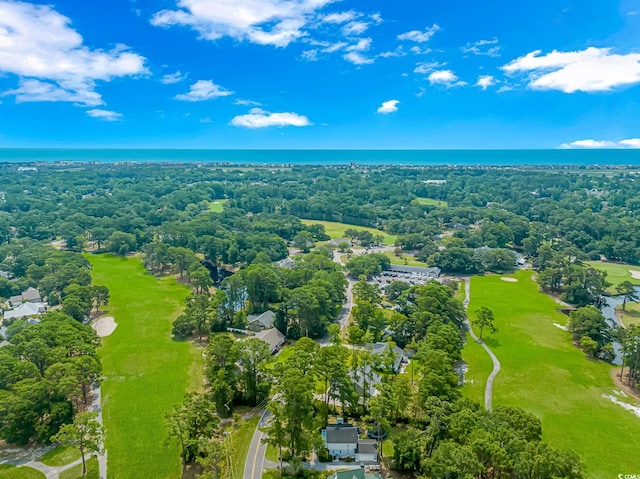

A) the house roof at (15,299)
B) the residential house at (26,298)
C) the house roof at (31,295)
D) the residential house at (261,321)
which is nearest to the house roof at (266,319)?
the residential house at (261,321)

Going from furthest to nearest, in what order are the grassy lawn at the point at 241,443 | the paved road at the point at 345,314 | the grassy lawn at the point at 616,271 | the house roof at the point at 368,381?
the grassy lawn at the point at 616,271
the paved road at the point at 345,314
the house roof at the point at 368,381
the grassy lawn at the point at 241,443

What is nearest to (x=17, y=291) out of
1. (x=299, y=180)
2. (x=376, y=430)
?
(x=376, y=430)

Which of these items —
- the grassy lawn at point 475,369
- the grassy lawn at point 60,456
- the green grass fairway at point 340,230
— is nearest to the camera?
the grassy lawn at point 60,456

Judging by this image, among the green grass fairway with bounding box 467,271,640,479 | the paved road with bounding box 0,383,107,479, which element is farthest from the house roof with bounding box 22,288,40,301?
the green grass fairway with bounding box 467,271,640,479

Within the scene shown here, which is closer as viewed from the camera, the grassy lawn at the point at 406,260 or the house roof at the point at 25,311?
the house roof at the point at 25,311

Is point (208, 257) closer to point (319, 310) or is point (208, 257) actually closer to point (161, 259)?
point (161, 259)

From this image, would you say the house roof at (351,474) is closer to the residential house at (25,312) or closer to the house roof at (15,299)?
the residential house at (25,312)

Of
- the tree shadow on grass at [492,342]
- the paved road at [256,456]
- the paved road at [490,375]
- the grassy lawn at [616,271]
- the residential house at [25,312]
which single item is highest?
the residential house at [25,312]
